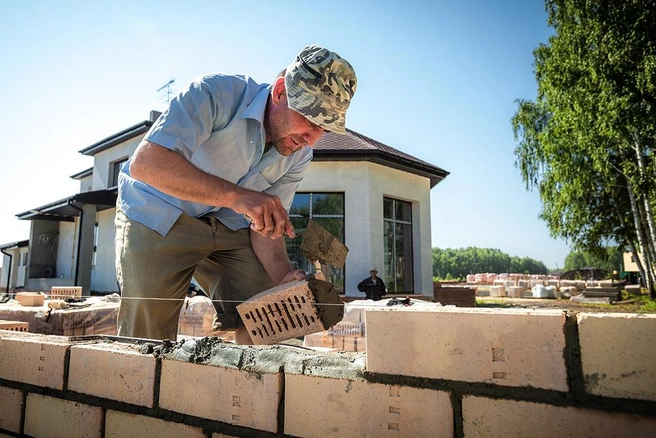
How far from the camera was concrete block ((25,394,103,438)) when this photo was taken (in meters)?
1.88

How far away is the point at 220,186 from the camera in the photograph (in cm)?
190

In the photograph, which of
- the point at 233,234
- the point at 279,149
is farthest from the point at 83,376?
the point at 279,149

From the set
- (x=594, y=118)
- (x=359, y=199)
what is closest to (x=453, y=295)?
(x=359, y=199)

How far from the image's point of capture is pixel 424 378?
1.33 metres

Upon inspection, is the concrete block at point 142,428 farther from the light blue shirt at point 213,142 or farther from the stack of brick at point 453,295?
the stack of brick at point 453,295

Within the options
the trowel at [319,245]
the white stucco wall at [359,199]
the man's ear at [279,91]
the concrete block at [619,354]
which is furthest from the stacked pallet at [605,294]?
the concrete block at [619,354]

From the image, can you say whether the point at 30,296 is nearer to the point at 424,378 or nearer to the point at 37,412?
the point at 37,412

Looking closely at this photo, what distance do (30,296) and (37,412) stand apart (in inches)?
131

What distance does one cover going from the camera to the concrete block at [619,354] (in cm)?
108

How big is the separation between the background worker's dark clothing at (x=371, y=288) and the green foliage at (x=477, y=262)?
92.1 meters

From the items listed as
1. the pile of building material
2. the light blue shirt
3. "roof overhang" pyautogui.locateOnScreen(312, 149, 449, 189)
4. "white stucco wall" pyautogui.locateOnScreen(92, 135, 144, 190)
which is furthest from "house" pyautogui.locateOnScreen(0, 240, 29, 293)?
the pile of building material

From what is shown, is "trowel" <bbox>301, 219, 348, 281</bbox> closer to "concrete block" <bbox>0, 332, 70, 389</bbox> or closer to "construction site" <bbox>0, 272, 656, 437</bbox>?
"construction site" <bbox>0, 272, 656, 437</bbox>

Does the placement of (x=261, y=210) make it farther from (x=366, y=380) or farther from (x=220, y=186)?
(x=366, y=380)

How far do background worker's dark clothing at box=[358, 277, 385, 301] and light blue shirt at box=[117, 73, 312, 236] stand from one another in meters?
7.61
